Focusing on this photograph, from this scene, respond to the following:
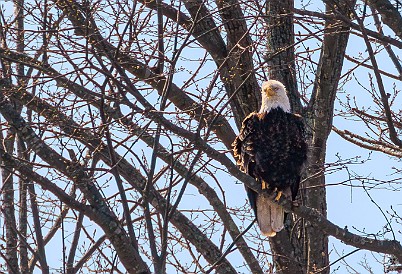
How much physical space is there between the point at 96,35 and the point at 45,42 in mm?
374

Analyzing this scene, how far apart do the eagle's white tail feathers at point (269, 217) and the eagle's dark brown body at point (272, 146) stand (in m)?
0.15

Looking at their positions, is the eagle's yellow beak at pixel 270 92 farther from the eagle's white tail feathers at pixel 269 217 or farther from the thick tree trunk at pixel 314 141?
the eagle's white tail feathers at pixel 269 217

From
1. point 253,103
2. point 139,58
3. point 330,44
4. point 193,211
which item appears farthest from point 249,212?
point 139,58

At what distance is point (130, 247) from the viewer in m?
5.40

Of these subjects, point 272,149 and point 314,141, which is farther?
point 314,141

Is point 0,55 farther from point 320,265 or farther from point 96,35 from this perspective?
point 320,265

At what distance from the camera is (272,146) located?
5.91 m

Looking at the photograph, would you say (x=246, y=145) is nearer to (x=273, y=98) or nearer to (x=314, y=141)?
(x=273, y=98)

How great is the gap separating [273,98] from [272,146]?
35cm

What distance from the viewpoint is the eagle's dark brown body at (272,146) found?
5.88 m

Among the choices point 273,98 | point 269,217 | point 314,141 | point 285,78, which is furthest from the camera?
point 285,78

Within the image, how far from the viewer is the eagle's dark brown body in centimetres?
588

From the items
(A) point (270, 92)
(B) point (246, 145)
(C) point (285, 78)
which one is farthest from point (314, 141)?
(B) point (246, 145)

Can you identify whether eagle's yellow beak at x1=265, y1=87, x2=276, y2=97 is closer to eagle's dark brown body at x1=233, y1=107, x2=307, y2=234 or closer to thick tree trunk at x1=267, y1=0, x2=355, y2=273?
eagle's dark brown body at x1=233, y1=107, x2=307, y2=234
